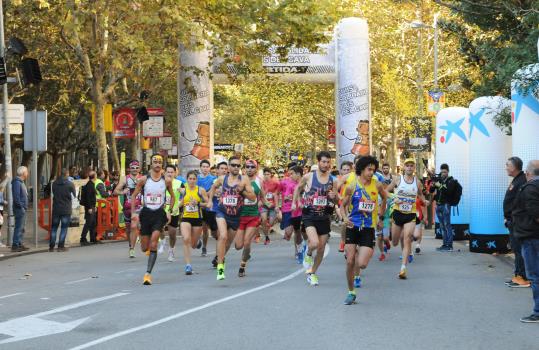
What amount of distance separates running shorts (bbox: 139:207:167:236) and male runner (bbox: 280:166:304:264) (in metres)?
3.86

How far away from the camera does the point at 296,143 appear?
72312 mm

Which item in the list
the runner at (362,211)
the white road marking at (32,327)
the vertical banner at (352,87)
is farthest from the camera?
the vertical banner at (352,87)

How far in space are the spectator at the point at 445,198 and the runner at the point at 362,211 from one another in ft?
27.9

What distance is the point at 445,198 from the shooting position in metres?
21.8

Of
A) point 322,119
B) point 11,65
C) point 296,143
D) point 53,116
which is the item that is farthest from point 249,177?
point 296,143

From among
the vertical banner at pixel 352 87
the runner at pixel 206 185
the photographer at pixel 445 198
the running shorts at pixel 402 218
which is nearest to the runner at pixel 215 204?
the runner at pixel 206 185

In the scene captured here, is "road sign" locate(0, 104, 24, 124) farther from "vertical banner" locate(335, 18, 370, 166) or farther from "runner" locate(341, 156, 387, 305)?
"runner" locate(341, 156, 387, 305)

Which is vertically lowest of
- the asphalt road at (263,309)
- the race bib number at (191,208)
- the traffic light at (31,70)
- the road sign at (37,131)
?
the asphalt road at (263,309)

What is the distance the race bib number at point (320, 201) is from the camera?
48.4 feet

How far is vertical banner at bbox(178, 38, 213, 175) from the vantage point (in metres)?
31.5

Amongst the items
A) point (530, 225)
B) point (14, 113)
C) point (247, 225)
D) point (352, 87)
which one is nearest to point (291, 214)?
point (247, 225)

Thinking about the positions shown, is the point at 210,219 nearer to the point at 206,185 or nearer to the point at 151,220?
the point at 206,185

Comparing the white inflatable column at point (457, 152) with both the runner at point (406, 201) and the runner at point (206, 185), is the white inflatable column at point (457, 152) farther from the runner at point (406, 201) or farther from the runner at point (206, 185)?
the runner at point (406, 201)

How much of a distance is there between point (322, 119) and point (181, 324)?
53.1 metres
